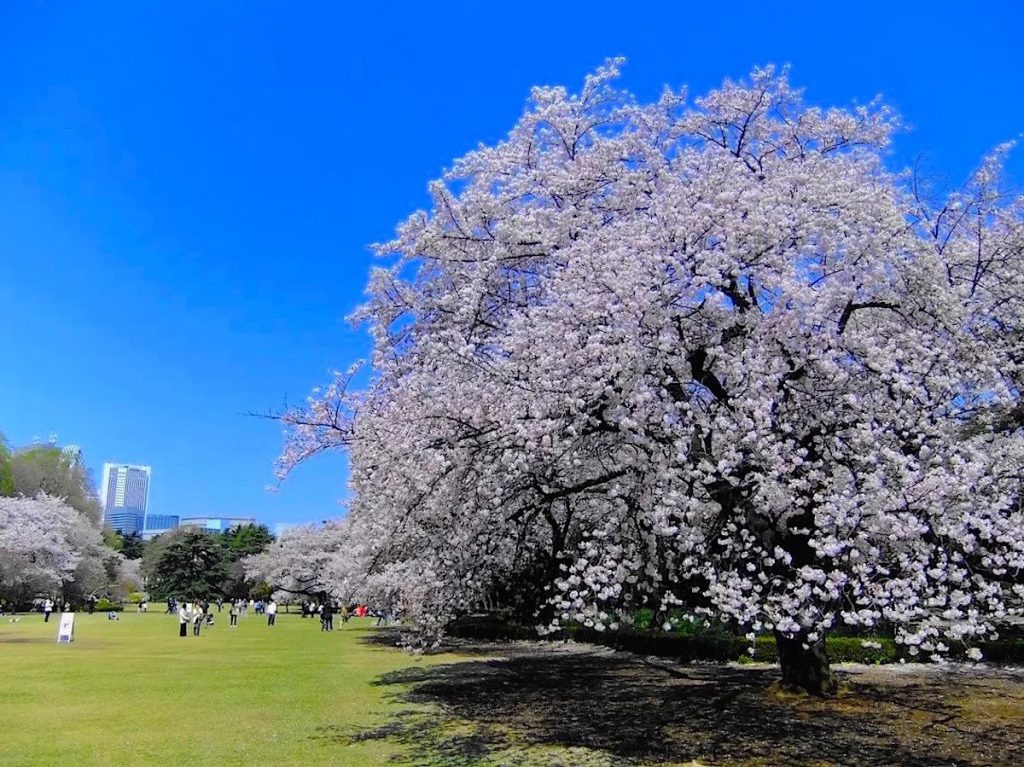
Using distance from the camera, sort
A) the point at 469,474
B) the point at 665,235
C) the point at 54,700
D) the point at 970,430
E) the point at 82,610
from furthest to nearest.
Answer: the point at 82,610 → the point at 54,700 → the point at 970,430 → the point at 469,474 → the point at 665,235

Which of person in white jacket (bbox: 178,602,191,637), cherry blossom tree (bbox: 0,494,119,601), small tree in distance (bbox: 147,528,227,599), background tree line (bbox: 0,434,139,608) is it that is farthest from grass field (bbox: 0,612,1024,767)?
small tree in distance (bbox: 147,528,227,599)

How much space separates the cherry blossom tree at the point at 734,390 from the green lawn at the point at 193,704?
9.04 ft

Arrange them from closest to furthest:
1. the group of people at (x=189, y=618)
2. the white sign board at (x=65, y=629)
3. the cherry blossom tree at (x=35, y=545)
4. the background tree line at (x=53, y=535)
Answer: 1. the white sign board at (x=65, y=629)
2. the group of people at (x=189, y=618)
3. the cherry blossom tree at (x=35, y=545)
4. the background tree line at (x=53, y=535)

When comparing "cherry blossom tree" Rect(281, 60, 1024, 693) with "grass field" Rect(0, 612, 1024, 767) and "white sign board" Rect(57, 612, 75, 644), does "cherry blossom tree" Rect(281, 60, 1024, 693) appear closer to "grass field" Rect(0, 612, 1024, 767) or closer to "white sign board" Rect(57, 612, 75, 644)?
"grass field" Rect(0, 612, 1024, 767)

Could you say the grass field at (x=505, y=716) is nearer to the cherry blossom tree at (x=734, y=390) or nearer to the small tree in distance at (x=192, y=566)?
the cherry blossom tree at (x=734, y=390)

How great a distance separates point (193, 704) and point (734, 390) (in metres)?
10.2

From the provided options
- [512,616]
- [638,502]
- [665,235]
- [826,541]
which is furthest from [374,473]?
[512,616]

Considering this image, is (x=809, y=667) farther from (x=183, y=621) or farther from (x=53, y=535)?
(x=53, y=535)

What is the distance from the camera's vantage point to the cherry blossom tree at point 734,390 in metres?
8.74

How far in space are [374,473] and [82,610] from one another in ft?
206

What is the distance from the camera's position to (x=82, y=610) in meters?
63.1

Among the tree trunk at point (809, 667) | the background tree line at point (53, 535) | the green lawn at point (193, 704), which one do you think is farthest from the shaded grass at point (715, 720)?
the background tree line at point (53, 535)

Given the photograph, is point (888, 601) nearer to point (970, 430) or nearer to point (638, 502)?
point (638, 502)

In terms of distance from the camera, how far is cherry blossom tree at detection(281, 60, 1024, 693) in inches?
344
